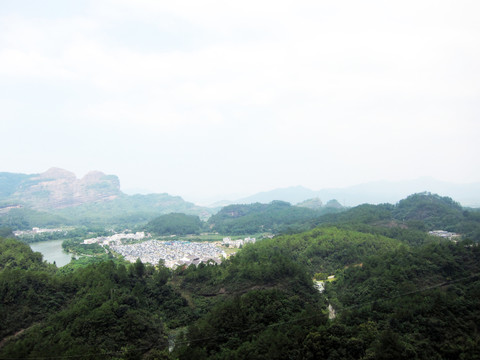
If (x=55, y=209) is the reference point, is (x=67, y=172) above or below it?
above

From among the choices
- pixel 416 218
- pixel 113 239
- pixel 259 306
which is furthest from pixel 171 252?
pixel 416 218

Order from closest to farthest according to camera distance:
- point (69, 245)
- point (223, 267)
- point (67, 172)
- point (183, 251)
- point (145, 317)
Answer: point (145, 317)
point (223, 267)
point (183, 251)
point (69, 245)
point (67, 172)

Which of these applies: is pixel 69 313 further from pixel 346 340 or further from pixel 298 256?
pixel 298 256

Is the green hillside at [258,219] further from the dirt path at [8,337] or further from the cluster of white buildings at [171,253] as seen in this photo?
the dirt path at [8,337]

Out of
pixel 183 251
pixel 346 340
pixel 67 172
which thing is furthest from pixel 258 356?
pixel 67 172

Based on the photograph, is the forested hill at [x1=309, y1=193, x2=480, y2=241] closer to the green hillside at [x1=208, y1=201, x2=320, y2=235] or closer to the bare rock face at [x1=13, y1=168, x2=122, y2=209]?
the green hillside at [x1=208, y1=201, x2=320, y2=235]

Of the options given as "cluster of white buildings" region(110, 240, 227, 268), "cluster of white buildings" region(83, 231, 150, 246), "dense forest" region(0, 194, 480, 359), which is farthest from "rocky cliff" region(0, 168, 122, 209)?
"dense forest" region(0, 194, 480, 359)

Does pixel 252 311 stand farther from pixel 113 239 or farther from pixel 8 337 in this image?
pixel 113 239
